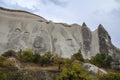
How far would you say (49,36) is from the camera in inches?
2704

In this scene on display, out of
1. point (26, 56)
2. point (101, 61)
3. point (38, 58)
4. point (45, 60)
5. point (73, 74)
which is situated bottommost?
point (73, 74)

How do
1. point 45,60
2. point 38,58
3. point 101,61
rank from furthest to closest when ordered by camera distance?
1. point 101,61
2. point 38,58
3. point 45,60

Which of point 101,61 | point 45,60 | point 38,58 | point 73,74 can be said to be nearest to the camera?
point 73,74

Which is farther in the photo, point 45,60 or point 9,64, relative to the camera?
point 45,60

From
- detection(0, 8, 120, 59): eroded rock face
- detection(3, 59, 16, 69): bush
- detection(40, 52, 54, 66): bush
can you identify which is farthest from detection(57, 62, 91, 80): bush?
detection(0, 8, 120, 59): eroded rock face

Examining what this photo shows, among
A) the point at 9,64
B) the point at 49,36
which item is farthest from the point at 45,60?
the point at 49,36

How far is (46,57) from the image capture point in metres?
55.2

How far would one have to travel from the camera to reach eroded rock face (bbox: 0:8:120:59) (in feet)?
218

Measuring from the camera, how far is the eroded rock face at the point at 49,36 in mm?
66500

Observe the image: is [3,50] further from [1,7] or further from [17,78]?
[17,78]

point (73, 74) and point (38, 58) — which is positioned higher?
point (38, 58)

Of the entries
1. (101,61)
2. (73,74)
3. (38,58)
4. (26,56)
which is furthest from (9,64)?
(73,74)

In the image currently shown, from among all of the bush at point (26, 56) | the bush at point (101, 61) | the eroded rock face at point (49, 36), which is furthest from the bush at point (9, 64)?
the eroded rock face at point (49, 36)

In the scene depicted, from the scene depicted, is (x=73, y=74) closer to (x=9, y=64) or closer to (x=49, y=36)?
(x=9, y=64)
